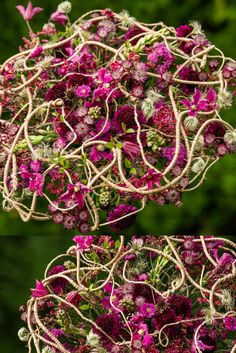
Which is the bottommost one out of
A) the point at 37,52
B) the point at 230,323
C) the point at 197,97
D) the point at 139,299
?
the point at 230,323

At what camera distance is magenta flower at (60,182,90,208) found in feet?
7.30

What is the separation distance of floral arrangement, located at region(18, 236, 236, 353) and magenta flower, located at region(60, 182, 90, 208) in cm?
12

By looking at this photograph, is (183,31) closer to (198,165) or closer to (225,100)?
(225,100)

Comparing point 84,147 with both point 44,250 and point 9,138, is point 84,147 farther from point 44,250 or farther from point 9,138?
point 44,250

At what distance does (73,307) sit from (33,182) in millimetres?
329

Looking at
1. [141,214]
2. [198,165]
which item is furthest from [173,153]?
[141,214]

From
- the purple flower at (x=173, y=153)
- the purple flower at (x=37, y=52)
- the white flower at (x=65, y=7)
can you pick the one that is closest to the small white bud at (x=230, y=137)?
the purple flower at (x=173, y=153)

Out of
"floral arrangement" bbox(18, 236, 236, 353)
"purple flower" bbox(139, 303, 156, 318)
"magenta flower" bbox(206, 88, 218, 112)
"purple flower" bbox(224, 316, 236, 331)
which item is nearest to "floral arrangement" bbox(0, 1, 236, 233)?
"magenta flower" bbox(206, 88, 218, 112)

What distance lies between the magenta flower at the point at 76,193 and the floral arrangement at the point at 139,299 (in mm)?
124

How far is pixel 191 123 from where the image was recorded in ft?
7.56

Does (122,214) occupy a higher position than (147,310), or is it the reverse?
(122,214)

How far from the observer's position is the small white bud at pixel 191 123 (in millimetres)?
2305

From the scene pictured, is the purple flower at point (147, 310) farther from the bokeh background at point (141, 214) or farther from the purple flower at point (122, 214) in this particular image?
the bokeh background at point (141, 214)

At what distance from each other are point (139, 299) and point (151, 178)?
1.01 feet
